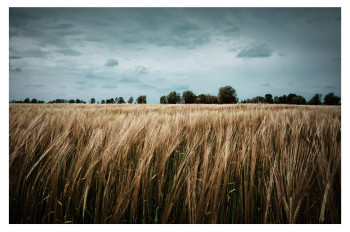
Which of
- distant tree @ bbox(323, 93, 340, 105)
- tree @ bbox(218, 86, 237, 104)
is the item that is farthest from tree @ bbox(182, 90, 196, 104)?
distant tree @ bbox(323, 93, 340, 105)

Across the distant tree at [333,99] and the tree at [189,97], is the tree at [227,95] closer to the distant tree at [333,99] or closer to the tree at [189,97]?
the tree at [189,97]

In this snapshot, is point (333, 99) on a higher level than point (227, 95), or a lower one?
lower

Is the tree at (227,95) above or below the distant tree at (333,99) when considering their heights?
above

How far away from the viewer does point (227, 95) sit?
148 ft

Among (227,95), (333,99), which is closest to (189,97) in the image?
(227,95)

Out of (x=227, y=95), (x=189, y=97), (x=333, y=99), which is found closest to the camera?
(x=333, y=99)

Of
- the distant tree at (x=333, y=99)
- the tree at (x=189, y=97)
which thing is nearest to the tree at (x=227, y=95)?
the tree at (x=189, y=97)

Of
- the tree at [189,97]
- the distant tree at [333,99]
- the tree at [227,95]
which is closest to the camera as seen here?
the distant tree at [333,99]

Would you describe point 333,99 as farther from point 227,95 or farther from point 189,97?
point 189,97

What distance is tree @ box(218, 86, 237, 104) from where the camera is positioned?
44994 millimetres

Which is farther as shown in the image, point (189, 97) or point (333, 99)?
point (189, 97)

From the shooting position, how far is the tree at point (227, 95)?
148ft
